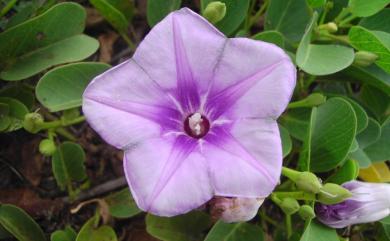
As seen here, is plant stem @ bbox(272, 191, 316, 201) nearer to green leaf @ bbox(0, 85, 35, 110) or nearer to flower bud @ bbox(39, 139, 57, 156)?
flower bud @ bbox(39, 139, 57, 156)

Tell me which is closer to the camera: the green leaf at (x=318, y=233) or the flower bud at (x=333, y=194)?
the flower bud at (x=333, y=194)

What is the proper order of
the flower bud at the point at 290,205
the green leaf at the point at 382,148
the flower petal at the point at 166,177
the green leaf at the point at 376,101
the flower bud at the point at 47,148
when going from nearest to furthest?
1. the flower petal at the point at 166,177
2. the flower bud at the point at 290,205
3. the flower bud at the point at 47,148
4. the green leaf at the point at 382,148
5. the green leaf at the point at 376,101

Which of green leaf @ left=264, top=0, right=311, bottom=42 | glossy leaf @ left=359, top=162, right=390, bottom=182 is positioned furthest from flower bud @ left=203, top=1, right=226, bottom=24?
glossy leaf @ left=359, top=162, right=390, bottom=182

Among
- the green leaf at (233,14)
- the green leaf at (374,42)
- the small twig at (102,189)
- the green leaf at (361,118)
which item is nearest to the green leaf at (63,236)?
the small twig at (102,189)

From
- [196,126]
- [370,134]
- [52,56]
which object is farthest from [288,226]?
[52,56]

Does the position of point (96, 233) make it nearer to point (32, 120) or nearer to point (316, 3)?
point (32, 120)

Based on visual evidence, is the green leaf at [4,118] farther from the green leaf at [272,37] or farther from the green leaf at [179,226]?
the green leaf at [272,37]

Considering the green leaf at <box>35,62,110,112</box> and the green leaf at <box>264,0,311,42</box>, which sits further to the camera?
the green leaf at <box>264,0,311,42</box>
